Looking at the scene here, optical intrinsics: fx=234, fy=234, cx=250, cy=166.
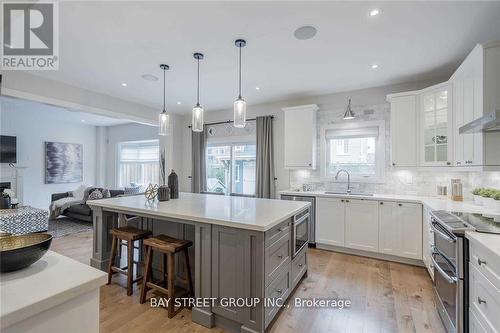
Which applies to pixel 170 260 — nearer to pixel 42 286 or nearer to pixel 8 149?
pixel 42 286

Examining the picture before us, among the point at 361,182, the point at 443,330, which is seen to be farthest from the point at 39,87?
the point at 443,330

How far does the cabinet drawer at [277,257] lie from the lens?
193cm

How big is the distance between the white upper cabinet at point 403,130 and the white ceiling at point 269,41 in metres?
0.38

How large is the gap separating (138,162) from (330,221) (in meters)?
6.53

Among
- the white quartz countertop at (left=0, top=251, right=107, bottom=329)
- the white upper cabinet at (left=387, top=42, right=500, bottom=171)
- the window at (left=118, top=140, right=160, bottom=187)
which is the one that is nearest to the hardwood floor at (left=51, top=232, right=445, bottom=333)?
the white quartz countertop at (left=0, top=251, right=107, bottom=329)

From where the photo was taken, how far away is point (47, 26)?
2279mm

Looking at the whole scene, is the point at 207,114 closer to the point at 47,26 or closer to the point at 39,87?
the point at 39,87

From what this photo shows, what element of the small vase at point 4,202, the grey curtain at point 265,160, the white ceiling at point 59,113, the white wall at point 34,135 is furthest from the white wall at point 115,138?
the grey curtain at point 265,160

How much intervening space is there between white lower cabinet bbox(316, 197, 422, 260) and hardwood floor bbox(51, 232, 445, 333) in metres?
0.30

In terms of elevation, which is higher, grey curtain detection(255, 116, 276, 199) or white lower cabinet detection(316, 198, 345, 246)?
grey curtain detection(255, 116, 276, 199)

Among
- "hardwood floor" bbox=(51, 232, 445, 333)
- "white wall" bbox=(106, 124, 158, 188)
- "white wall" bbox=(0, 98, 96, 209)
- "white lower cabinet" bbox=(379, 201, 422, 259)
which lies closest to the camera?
"hardwood floor" bbox=(51, 232, 445, 333)

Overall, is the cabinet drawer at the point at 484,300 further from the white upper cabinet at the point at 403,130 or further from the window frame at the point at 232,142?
the window frame at the point at 232,142

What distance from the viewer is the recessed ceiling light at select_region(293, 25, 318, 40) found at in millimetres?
2311

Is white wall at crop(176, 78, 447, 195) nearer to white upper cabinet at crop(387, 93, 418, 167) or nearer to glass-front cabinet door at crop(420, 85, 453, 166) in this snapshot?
white upper cabinet at crop(387, 93, 418, 167)
